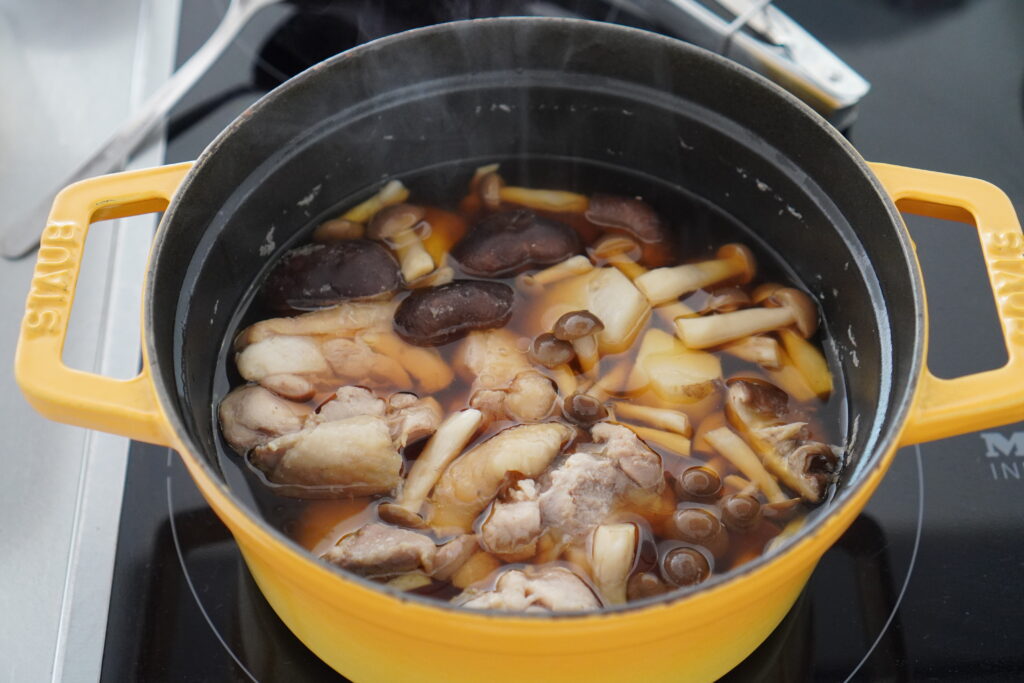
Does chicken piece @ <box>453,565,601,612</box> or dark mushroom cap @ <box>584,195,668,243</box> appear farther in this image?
dark mushroom cap @ <box>584,195,668,243</box>

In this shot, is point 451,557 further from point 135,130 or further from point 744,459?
point 135,130

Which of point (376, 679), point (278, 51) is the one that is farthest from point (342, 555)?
point (278, 51)

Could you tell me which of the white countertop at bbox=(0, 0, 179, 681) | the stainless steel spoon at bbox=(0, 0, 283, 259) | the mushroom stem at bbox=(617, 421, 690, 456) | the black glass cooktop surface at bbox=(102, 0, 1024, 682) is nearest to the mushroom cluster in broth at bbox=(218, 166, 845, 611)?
the mushroom stem at bbox=(617, 421, 690, 456)

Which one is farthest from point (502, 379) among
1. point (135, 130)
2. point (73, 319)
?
point (135, 130)

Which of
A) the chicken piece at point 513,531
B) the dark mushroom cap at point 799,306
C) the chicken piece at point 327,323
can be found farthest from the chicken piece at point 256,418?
the dark mushroom cap at point 799,306

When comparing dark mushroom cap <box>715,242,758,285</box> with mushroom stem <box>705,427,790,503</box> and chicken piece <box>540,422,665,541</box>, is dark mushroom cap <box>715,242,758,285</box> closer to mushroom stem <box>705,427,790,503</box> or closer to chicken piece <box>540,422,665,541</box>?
mushroom stem <box>705,427,790,503</box>

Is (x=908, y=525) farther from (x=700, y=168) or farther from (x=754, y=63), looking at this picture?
(x=754, y=63)

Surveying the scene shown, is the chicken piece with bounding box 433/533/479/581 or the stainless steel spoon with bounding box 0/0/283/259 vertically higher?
the stainless steel spoon with bounding box 0/0/283/259
